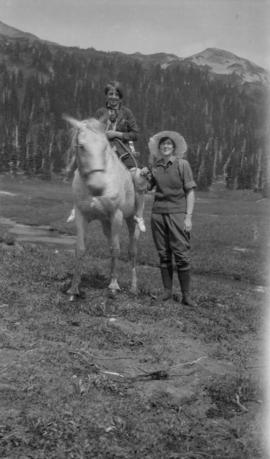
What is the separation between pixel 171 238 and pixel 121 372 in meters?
4.60

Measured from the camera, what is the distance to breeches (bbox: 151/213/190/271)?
10594 millimetres

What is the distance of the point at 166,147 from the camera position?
34.5ft

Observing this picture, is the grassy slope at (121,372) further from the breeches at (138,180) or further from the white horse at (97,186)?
the breeches at (138,180)

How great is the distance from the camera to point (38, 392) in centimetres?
548

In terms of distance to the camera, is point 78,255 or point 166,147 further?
point 166,147

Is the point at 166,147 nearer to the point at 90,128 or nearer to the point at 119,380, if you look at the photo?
the point at 90,128

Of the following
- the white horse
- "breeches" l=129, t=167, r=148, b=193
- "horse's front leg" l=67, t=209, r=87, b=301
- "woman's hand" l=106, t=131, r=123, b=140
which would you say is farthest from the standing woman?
"horse's front leg" l=67, t=209, r=87, b=301

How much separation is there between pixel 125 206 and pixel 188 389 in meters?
5.41

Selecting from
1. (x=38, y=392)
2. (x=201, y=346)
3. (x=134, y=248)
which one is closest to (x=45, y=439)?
(x=38, y=392)

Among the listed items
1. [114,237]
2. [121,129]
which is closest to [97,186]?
[114,237]

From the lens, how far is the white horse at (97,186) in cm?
872

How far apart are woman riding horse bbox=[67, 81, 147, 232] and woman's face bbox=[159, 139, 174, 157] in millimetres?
699

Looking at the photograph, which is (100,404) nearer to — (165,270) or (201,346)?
(201,346)

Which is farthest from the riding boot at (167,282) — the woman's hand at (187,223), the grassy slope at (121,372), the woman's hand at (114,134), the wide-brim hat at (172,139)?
the woman's hand at (114,134)
